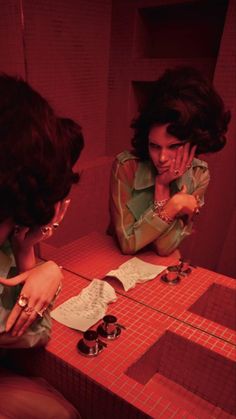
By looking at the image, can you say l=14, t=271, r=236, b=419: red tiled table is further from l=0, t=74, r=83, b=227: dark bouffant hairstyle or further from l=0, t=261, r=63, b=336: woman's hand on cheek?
l=0, t=74, r=83, b=227: dark bouffant hairstyle

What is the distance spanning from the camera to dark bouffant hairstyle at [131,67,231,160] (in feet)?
2.65

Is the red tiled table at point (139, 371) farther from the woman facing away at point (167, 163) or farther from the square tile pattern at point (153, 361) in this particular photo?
the woman facing away at point (167, 163)

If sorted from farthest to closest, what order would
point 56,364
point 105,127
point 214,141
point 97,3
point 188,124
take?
1. point 105,127
2. point 97,3
3. point 214,141
4. point 188,124
5. point 56,364

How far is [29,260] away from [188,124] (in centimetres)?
51

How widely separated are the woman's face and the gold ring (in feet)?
1.67

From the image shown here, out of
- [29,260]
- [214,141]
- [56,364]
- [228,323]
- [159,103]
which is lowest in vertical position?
[228,323]

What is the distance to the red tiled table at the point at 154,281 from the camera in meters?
0.72

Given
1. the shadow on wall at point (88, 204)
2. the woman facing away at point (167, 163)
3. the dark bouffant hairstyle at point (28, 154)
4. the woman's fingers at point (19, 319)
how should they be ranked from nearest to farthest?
the dark bouffant hairstyle at point (28, 154) < the woman's fingers at point (19, 319) < the woman facing away at point (167, 163) < the shadow on wall at point (88, 204)

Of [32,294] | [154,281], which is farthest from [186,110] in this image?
[32,294]

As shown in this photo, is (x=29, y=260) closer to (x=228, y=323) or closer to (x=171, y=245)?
(x=171, y=245)

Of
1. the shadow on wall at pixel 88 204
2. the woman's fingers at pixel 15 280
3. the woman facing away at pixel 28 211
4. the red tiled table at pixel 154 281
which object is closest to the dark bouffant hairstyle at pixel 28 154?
the woman facing away at pixel 28 211

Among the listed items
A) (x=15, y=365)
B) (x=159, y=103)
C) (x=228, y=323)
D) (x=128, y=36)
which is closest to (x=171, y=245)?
(x=228, y=323)

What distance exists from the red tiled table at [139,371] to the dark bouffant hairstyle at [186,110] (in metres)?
0.46

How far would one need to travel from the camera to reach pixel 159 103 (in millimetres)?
828
